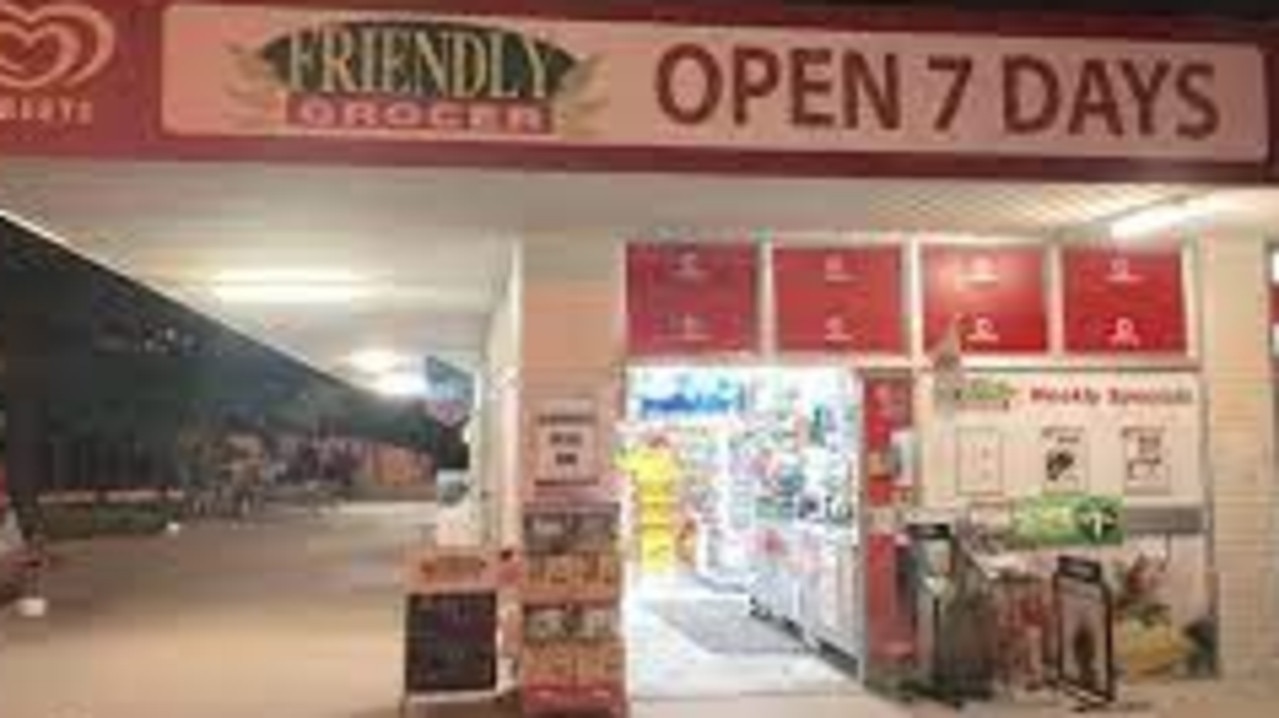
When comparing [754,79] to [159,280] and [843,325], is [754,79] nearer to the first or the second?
[843,325]

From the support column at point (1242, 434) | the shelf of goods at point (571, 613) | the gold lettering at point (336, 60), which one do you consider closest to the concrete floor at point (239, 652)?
the shelf of goods at point (571, 613)

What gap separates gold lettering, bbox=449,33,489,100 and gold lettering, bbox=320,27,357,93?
0.47 m

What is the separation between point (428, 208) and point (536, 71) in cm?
163

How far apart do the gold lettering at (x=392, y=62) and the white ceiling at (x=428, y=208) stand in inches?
15.9

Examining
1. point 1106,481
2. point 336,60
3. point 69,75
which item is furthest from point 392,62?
point 1106,481

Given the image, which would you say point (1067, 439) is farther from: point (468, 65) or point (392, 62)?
point (392, 62)

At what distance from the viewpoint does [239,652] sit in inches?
513

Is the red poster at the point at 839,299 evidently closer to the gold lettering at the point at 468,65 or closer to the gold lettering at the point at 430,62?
the gold lettering at the point at 468,65

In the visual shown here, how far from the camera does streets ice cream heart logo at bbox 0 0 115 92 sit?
25.9 ft

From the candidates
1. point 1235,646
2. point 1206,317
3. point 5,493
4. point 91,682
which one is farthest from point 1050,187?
point 5,493

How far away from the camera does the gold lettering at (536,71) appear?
8.27 meters

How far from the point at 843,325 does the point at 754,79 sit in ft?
9.50

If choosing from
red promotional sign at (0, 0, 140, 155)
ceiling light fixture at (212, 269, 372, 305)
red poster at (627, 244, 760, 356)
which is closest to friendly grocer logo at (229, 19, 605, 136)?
red promotional sign at (0, 0, 140, 155)

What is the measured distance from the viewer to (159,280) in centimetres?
1372
